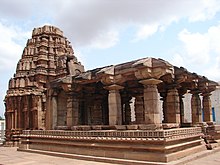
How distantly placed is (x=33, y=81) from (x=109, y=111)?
13.9 meters

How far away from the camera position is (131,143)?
868 centimetres

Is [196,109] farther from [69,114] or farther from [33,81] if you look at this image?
[33,81]

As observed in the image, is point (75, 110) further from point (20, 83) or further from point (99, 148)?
point (20, 83)

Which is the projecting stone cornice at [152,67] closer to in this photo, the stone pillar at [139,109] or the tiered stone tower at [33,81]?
the stone pillar at [139,109]

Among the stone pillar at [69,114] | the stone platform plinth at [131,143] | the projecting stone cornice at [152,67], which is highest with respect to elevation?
the projecting stone cornice at [152,67]

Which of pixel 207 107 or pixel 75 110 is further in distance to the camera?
pixel 207 107

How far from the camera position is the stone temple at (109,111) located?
8.78m

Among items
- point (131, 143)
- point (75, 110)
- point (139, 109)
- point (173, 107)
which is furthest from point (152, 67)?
point (139, 109)

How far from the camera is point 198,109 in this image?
13.9m

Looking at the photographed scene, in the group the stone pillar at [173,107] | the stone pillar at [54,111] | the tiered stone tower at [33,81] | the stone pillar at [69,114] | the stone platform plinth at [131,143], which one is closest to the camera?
the stone platform plinth at [131,143]

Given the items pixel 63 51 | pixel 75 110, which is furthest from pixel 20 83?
pixel 75 110

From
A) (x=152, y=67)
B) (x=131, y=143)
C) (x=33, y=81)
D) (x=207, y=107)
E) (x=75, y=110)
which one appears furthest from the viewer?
(x=33, y=81)

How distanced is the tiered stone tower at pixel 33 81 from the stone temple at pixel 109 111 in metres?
0.08

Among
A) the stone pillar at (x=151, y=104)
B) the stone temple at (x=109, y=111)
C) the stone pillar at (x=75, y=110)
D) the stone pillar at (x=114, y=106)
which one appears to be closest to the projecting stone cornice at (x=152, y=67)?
the stone temple at (x=109, y=111)
